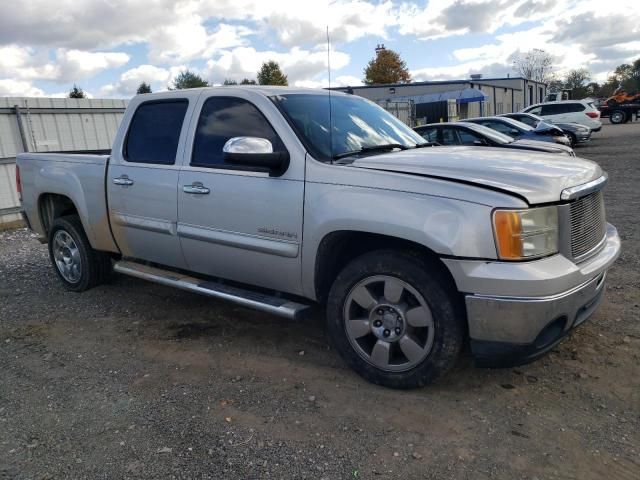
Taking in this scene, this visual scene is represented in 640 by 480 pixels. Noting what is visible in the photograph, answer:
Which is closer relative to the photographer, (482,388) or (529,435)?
(529,435)

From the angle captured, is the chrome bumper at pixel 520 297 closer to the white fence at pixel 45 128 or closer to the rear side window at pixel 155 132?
the rear side window at pixel 155 132

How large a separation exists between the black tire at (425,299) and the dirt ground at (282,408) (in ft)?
0.45

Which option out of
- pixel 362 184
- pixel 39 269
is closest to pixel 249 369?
pixel 362 184

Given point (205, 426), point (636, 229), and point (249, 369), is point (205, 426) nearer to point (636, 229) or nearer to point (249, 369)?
point (249, 369)

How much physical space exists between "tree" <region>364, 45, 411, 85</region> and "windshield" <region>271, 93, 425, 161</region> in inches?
2774

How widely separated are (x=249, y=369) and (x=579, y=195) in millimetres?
2404

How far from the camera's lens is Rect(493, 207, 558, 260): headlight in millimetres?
2828

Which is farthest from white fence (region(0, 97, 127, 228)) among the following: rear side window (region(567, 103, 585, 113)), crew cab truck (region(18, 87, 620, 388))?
rear side window (region(567, 103, 585, 113))

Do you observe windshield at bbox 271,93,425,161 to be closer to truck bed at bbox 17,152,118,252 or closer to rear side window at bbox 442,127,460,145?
truck bed at bbox 17,152,118,252

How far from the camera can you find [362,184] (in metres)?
3.27

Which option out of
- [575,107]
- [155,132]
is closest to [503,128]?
[575,107]

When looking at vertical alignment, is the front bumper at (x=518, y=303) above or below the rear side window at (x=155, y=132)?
below

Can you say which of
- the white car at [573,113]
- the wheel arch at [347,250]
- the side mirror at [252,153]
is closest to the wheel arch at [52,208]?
the side mirror at [252,153]

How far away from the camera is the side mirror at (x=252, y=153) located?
136 inches
